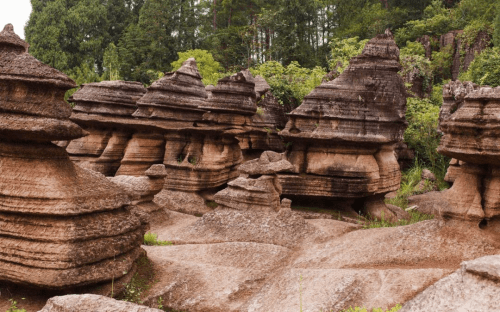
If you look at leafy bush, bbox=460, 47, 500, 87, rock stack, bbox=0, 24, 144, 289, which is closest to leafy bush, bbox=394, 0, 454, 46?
leafy bush, bbox=460, 47, 500, 87

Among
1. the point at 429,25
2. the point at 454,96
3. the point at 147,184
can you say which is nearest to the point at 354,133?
the point at 147,184

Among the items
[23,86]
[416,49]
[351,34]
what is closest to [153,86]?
[23,86]

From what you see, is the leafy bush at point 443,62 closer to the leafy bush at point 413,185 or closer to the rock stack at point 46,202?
the leafy bush at point 413,185

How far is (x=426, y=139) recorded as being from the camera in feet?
54.6

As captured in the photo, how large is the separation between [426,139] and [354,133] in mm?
7109

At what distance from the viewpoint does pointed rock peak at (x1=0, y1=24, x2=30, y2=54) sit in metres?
6.98

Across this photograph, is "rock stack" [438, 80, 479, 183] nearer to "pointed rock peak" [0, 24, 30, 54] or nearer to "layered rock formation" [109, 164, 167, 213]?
"layered rock formation" [109, 164, 167, 213]

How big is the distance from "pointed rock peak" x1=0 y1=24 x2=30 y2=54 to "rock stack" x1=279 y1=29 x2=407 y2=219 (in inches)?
243

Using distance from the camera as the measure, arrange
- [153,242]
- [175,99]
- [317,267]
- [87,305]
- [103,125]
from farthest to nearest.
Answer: [103,125]
[175,99]
[153,242]
[317,267]
[87,305]

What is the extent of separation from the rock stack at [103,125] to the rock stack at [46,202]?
7.48 m

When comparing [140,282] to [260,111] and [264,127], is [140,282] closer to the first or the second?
[264,127]

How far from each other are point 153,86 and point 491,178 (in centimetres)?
942

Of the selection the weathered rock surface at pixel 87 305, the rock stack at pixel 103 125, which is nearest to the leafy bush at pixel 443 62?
the rock stack at pixel 103 125

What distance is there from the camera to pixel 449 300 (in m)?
3.97
